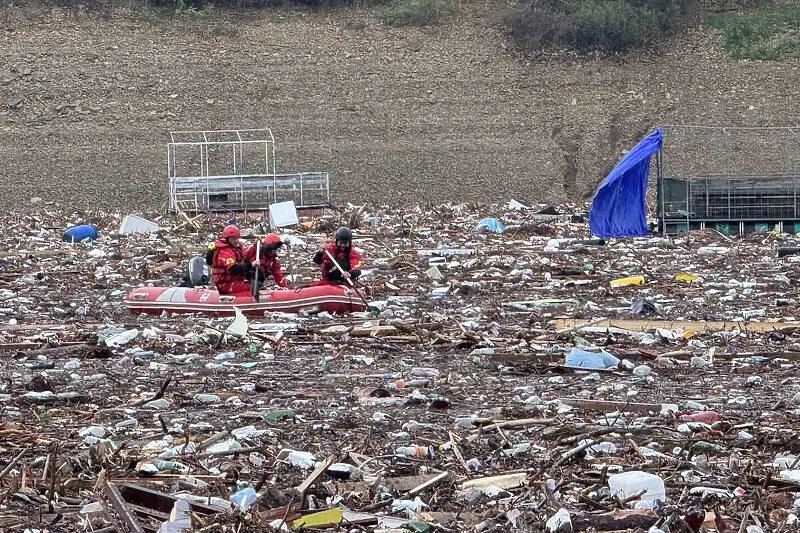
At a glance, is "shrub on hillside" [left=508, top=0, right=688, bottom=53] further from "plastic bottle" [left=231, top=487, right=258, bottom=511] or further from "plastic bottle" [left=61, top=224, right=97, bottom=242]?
"plastic bottle" [left=231, top=487, right=258, bottom=511]

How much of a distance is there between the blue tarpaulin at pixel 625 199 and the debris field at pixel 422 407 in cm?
529

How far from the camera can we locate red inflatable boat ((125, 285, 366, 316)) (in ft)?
44.3

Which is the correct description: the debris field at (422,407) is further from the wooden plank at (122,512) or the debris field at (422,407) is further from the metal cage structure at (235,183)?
the metal cage structure at (235,183)

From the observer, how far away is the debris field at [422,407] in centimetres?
630

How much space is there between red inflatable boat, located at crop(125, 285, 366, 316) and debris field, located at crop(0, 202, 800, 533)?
17 centimetres

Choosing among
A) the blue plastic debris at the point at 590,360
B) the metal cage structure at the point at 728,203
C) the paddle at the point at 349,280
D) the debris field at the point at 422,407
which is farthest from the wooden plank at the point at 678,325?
the metal cage structure at the point at 728,203

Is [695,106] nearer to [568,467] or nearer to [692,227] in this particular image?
[692,227]

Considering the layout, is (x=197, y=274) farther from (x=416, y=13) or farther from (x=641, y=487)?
(x=416, y=13)

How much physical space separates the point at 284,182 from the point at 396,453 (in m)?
21.9

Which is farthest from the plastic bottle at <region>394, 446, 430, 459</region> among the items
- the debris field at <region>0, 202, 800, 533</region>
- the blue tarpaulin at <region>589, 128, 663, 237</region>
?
the blue tarpaulin at <region>589, 128, 663, 237</region>

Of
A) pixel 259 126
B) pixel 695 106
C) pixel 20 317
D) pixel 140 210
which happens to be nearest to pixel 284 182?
pixel 140 210

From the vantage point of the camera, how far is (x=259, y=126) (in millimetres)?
35750

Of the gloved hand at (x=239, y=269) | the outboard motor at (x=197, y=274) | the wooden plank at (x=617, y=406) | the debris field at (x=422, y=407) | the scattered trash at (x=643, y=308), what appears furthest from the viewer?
the outboard motor at (x=197, y=274)

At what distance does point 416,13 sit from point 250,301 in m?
27.6
